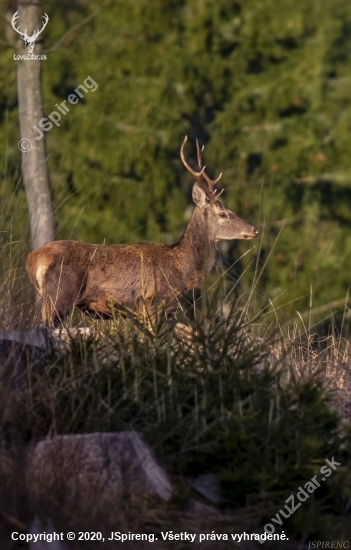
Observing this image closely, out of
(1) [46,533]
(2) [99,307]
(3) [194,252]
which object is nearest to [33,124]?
(3) [194,252]

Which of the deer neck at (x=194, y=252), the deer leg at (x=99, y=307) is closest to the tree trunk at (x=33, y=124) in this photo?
the deer leg at (x=99, y=307)

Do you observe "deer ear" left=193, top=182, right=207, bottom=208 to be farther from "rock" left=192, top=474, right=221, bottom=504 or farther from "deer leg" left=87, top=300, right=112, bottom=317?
"rock" left=192, top=474, right=221, bottom=504

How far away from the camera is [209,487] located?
5.54 m

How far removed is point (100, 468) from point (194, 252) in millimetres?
4942

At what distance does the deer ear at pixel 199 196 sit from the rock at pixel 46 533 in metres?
5.81

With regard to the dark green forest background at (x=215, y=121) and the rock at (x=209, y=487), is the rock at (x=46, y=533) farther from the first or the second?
the dark green forest background at (x=215, y=121)

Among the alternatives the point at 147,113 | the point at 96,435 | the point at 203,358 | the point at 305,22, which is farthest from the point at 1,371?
the point at 305,22

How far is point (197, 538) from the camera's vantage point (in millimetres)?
5125

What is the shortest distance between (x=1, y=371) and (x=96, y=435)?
0.60 meters

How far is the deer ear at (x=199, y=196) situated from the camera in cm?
1034

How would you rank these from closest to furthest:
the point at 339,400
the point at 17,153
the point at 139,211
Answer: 1. the point at 339,400
2. the point at 17,153
3. the point at 139,211

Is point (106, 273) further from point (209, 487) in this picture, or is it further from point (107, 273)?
point (209, 487)

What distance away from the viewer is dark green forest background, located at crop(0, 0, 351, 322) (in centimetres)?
1255

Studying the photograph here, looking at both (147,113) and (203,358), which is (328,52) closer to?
(147,113)
